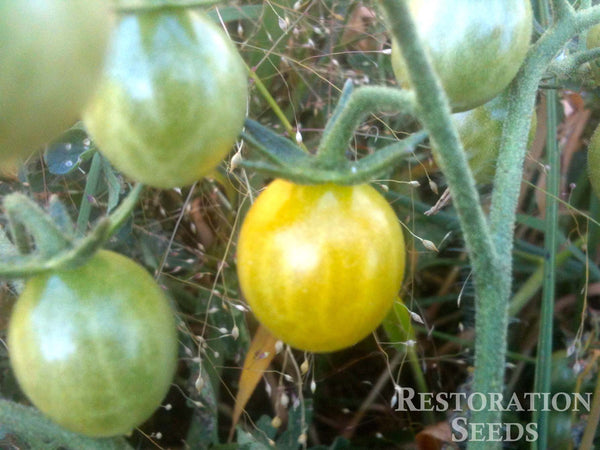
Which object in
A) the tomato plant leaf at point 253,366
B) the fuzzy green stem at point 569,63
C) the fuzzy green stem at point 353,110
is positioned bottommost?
the tomato plant leaf at point 253,366

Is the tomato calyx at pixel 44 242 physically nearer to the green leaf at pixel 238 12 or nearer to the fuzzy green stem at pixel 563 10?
the fuzzy green stem at pixel 563 10

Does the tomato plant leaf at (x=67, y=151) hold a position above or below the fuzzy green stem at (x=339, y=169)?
below

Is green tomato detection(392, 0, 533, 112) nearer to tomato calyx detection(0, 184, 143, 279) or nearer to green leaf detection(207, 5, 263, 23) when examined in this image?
tomato calyx detection(0, 184, 143, 279)

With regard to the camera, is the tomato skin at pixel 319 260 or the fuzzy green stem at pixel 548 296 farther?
the fuzzy green stem at pixel 548 296

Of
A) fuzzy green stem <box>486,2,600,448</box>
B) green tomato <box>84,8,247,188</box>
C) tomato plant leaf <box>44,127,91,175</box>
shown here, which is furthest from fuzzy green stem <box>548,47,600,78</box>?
tomato plant leaf <box>44,127,91,175</box>

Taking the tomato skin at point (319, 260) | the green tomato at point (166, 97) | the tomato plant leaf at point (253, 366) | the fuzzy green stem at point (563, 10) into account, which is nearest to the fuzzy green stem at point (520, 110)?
the fuzzy green stem at point (563, 10)

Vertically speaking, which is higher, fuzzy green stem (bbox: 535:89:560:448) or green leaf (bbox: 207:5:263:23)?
green leaf (bbox: 207:5:263:23)

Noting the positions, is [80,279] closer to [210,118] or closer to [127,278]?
[127,278]
